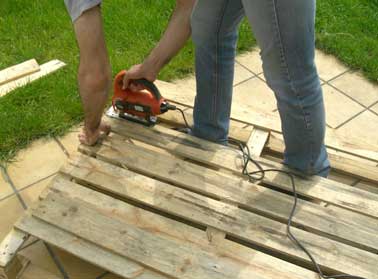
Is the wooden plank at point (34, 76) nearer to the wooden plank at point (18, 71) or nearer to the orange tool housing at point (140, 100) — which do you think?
the wooden plank at point (18, 71)

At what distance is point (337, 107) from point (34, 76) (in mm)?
1889

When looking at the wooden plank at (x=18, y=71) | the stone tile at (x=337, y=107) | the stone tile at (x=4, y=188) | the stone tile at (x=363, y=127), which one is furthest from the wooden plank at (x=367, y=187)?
the wooden plank at (x=18, y=71)

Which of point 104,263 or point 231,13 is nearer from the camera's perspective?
point 104,263

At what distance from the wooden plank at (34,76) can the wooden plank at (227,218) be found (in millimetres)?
1051

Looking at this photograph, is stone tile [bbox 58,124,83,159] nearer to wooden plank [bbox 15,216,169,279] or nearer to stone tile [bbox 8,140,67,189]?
stone tile [bbox 8,140,67,189]

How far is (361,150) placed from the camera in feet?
7.12

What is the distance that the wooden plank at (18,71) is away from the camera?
2.77 metres

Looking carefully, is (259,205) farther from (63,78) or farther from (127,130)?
(63,78)

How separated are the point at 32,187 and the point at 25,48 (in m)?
1.25

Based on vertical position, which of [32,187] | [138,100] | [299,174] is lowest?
[32,187]

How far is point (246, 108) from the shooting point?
2.37m

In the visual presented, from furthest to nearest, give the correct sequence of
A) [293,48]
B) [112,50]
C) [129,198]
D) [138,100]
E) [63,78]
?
[112,50]
[63,78]
[138,100]
[129,198]
[293,48]

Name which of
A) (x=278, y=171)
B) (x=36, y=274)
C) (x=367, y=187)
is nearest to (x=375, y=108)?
(x=367, y=187)

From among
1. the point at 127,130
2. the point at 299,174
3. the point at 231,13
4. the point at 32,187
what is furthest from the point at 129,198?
the point at 231,13
